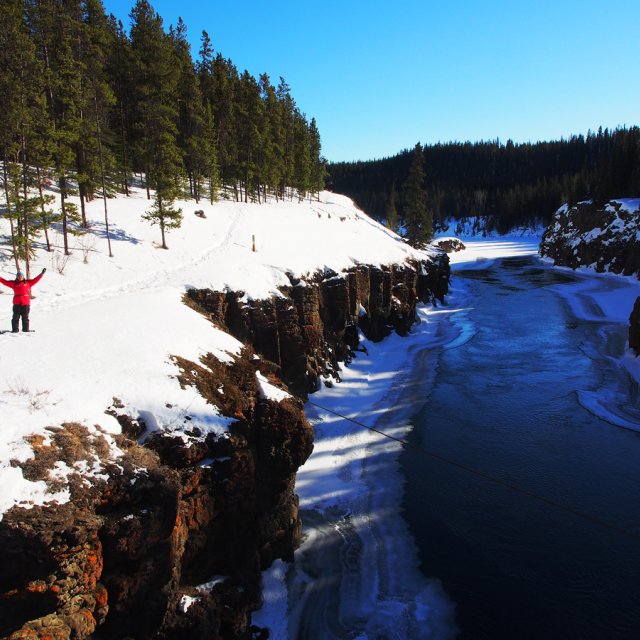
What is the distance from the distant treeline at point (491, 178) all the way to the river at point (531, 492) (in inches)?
3695

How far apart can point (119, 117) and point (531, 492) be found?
141ft

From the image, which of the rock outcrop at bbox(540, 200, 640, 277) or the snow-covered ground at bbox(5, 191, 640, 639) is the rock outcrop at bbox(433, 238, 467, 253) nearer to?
the rock outcrop at bbox(540, 200, 640, 277)

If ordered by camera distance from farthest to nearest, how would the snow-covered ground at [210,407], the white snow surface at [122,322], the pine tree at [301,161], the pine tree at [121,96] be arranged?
the pine tree at [301,161] < the pine tree at [121,96] < the snow-covered ground at [210,407] < the white snow surface at [122,322]

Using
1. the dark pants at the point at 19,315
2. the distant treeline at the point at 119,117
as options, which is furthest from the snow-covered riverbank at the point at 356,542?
the distant treeline at the point at 119,117

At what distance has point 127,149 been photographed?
3831cm

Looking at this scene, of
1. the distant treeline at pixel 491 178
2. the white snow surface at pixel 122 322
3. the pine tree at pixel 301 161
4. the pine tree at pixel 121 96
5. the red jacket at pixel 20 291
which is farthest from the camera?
the distant treeline at pixel 491 178

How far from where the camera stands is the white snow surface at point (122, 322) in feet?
27.2

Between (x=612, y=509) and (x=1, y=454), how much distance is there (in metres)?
15.9

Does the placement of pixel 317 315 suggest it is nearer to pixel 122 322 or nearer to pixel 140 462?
pixel 122 322

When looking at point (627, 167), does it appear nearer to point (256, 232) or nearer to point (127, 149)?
point (256, 232)

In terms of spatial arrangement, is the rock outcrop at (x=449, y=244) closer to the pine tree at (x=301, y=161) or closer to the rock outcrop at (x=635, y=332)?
the pine tree at (x=301, y=161)

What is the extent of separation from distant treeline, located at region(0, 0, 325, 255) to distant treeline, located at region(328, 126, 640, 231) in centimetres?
6709

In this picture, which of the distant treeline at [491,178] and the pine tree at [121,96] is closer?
the pine tree at [121,96]

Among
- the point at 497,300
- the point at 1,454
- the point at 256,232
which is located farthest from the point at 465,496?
the point at 497,300
